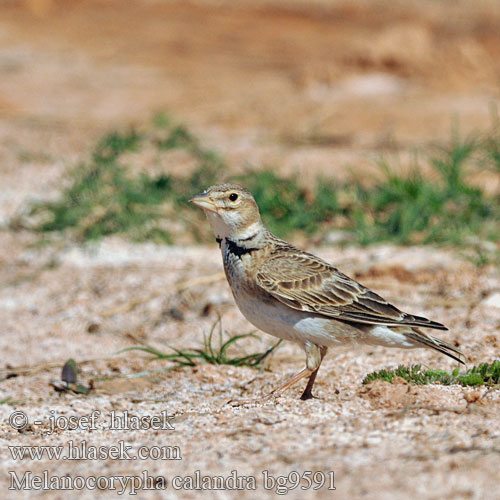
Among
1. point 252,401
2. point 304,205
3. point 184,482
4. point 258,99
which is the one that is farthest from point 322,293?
point 258,99

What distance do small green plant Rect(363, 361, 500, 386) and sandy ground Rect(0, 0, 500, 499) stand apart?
4.6 inches

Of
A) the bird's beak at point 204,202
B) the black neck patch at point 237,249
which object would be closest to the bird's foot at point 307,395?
the black neck patch at point 237,249

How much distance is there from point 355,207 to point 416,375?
375 centimetres

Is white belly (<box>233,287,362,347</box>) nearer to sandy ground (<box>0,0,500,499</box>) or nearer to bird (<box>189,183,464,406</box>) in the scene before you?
bird (<box>189,183,464,406</box>)

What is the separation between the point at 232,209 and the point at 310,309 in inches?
27.2

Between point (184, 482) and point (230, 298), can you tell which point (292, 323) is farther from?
point (230, 298)

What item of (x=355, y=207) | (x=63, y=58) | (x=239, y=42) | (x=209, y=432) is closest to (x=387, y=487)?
(x=209, y=432)

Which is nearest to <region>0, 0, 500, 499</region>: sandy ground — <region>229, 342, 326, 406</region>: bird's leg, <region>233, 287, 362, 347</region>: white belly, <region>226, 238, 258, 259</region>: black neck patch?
<region>229, 342, 326, 406</region>: bird's leg

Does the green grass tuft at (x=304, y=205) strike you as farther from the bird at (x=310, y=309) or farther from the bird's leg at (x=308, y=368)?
the bird's leg at (x=308, y=368)

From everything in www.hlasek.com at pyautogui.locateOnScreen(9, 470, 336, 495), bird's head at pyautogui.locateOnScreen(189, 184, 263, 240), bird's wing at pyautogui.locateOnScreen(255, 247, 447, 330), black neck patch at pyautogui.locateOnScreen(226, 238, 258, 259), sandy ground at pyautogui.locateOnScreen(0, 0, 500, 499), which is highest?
bird's head at pyautogui.locateOnScreen(189, 184, 263, 240)

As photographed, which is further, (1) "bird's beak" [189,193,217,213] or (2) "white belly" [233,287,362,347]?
(1) "bird's beak" [189,193,217,213]

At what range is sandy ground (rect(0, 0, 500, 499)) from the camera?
3209mm

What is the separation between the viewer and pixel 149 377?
489 centimetres

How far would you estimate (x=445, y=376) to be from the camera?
4109 mm
